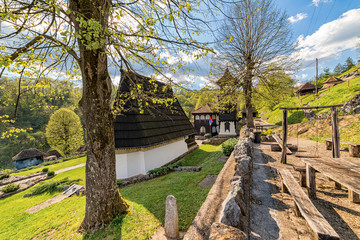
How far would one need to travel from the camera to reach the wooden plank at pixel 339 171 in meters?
2.63

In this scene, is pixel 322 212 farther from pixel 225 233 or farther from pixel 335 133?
pixel 335 133

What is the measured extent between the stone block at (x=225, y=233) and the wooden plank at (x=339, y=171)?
2304mm

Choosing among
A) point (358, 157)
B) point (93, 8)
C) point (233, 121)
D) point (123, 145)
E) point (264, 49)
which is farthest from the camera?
point (233, 121)

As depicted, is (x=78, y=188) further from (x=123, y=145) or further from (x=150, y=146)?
(x=150, y=146)

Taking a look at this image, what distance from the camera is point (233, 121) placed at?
24.5 meters

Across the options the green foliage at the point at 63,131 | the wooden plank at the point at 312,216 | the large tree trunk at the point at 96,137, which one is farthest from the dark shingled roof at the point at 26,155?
the wooden plank at the point at 312,216

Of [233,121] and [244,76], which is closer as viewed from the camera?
[244,76]

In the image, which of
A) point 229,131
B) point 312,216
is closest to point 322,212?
point 312,216

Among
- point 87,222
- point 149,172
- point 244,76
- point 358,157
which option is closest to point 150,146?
point 149,172

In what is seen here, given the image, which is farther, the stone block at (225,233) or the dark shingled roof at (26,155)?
the dark shingled roof at (26,155)

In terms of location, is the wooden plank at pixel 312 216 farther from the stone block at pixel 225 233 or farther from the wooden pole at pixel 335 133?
the wooden pole at pixel 335 133

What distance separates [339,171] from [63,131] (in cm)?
3607

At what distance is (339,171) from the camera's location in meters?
3.22

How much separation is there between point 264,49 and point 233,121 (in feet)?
46.3
